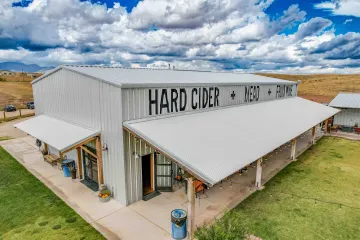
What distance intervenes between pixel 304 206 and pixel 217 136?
4614 millimetres

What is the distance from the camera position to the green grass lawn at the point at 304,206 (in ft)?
26.4

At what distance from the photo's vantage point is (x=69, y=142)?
9.68 meters

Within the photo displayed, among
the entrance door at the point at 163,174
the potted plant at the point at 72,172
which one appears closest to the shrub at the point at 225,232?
the entrance door at the point at 163,174

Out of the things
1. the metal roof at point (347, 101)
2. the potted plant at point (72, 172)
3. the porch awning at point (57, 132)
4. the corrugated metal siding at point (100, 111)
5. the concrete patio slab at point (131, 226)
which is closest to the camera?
the concrete patio slab at point (131, 226)

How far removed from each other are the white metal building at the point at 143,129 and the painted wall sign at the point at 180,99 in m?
0.04

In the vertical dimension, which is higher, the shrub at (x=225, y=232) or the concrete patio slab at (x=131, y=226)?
the shrub at (x=225, y=232)

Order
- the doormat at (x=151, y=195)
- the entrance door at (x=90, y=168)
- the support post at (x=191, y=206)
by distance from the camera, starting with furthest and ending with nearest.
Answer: the entrance door at (x=90, y=168) < the doormat at (x=151, y=195) < the support post at (x=191, y=206)

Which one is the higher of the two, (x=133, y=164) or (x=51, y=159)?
(x=133, y=164)

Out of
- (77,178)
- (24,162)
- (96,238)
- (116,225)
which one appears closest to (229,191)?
(116,225)

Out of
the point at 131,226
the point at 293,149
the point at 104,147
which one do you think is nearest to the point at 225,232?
the point at 131,226

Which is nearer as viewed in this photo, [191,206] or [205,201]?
[191,206]

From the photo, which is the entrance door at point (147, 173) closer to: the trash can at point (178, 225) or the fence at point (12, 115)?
the trash can at point (178, 225)

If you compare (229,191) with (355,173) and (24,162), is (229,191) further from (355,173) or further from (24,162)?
(24,162)

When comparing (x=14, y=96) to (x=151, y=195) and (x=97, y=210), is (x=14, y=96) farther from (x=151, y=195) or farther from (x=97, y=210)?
(x=151, y=195)
